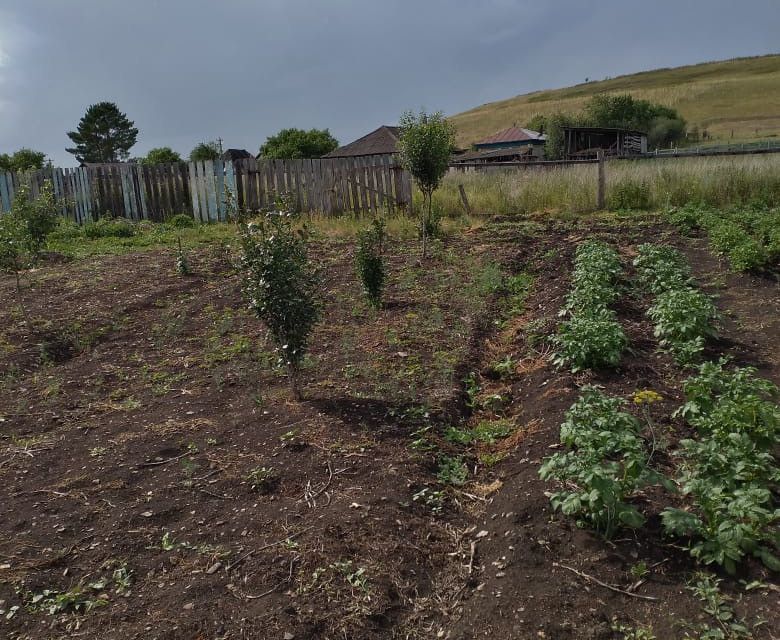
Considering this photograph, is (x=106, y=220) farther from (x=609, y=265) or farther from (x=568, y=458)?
(x=568, y=458)

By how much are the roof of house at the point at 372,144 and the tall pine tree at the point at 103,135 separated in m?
43.2

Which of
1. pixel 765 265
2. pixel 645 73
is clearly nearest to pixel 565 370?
pixel 765 265

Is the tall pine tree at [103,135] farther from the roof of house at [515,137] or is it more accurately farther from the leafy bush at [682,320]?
the leafy bush at [682,320]

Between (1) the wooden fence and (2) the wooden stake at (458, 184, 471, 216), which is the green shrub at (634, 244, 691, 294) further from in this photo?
(1) the wooden fence

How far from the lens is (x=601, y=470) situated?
2.84 metres

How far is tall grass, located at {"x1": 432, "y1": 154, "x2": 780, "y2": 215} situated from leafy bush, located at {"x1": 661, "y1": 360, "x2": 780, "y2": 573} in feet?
40.7

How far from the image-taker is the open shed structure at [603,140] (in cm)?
4216

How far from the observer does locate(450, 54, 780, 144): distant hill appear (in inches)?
2344

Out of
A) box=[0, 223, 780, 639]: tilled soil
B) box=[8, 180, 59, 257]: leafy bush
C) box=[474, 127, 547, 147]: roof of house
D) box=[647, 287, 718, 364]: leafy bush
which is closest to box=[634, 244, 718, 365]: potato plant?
box=[647, 287, 718, 364]: leafy bush

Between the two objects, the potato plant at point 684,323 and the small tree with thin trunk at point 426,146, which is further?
the small tree with thin trunk at point 426,146

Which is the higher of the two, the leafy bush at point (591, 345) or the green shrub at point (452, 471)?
the leafy bush at point (591, 345)

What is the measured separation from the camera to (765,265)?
26.3ft

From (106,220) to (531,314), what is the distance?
12661mm

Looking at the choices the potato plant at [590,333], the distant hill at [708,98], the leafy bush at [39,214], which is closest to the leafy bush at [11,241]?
the leafy bush at [39,214]
